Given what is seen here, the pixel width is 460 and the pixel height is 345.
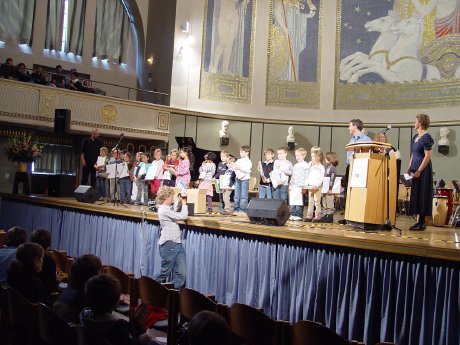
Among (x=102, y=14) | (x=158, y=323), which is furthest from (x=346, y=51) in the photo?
(x=158, y=323)

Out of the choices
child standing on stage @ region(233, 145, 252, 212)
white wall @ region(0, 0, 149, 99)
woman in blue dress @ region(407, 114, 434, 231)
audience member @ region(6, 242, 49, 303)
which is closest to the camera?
audience member @ region(6, 242, 49, 303)

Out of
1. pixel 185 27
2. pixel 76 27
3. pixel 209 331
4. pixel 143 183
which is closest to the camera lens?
pixel 209 331

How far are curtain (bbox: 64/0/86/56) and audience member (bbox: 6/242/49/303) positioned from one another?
14.8m

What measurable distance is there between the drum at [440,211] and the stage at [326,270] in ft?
8.90

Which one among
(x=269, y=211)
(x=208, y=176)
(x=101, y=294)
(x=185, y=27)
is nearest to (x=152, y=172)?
(x=208, y=176)

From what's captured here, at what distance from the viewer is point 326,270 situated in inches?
214

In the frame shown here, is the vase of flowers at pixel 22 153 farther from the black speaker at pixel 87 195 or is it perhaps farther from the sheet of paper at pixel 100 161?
the black speaker at pixel 87 195

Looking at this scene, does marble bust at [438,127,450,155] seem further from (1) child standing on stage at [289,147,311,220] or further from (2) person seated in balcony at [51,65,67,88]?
(2) person seated in balcony at [51,65,67,88]

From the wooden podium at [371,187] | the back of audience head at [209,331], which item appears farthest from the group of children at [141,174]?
the back of audience head at [209,331]

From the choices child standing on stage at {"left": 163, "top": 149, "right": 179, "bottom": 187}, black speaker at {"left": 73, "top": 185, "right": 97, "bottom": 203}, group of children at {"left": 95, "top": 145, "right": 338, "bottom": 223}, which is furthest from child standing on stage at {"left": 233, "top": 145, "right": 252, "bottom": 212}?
black speaker at {"left": 73, "top": 185, "right": 97, "bottom": 203}

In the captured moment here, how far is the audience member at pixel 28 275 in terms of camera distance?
4.07 meters

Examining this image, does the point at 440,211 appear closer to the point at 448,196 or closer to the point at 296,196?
the point at 448,196

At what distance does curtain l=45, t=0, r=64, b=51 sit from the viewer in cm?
1717

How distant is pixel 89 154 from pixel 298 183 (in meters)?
5.64
